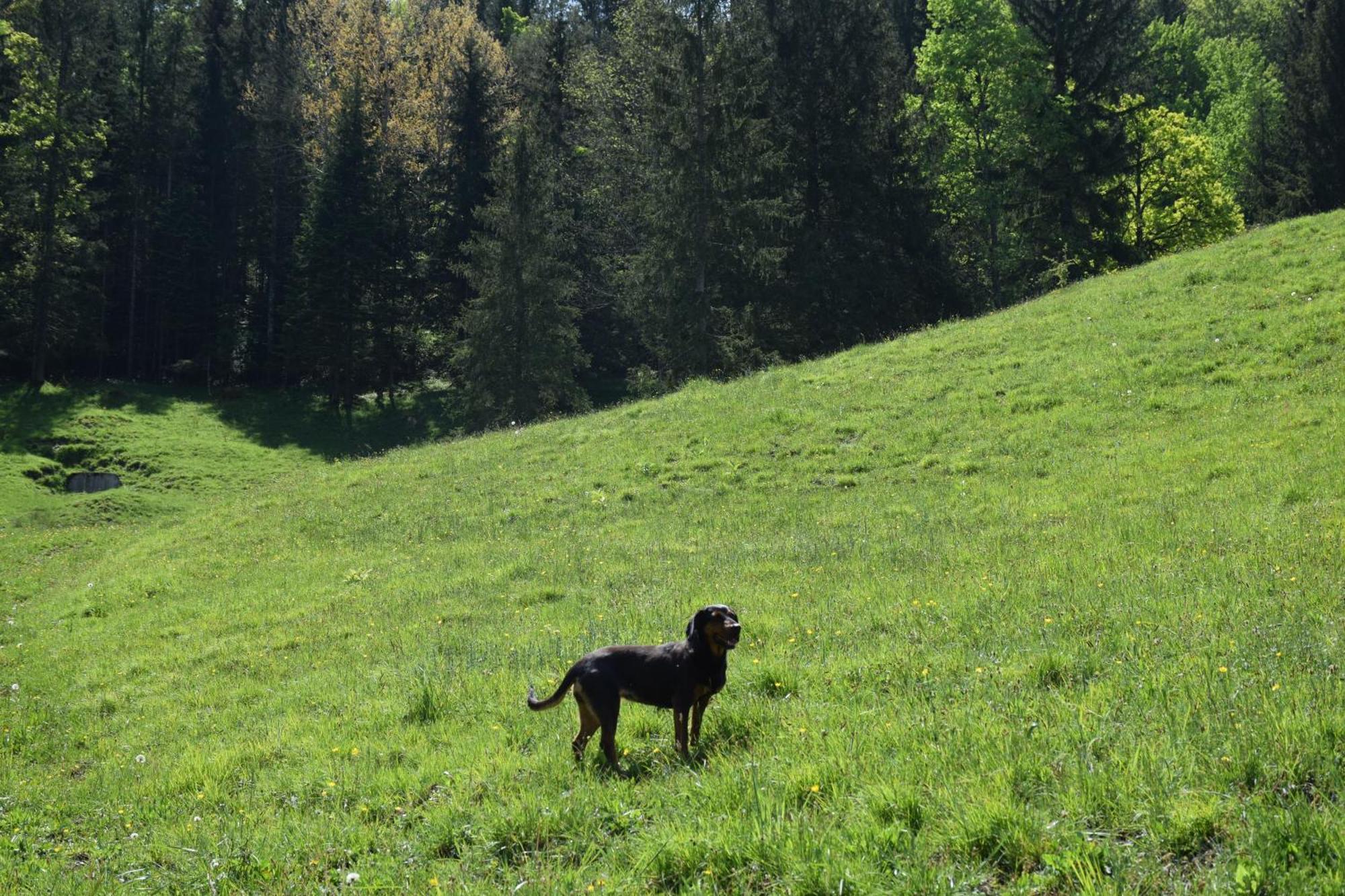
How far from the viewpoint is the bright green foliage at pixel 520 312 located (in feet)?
155

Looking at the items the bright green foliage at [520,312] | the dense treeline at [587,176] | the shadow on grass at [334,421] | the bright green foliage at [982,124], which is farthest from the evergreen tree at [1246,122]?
the shadow on grass at [334,421]

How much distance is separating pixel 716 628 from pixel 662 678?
60cm

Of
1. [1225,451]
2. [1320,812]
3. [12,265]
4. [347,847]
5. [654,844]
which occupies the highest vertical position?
[12,265]

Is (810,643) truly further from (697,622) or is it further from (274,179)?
(274,179)

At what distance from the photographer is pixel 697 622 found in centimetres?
671

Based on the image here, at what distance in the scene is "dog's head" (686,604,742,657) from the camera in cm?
641

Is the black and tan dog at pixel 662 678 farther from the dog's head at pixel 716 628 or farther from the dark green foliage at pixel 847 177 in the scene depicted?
the dark green foliage at pixel 847 177

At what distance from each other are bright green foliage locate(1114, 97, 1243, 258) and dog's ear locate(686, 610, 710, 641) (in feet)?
154

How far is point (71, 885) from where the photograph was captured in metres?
6.30

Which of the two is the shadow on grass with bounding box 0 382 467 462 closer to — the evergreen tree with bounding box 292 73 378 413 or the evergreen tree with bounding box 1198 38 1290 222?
the evergreen tree with bounding box 292 73 378 413

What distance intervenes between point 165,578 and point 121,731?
9839 mm

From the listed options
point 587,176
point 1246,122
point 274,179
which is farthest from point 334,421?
point 1246,122

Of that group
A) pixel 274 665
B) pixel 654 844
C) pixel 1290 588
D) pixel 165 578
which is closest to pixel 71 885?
pixel 654 844

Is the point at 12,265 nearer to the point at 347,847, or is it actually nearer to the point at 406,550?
the point at 406,550
